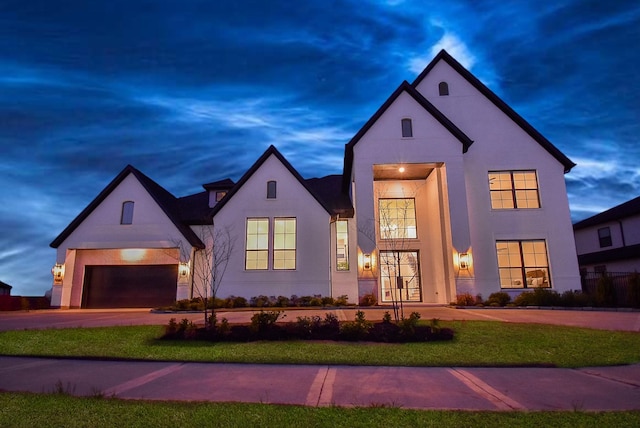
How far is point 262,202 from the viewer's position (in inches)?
779

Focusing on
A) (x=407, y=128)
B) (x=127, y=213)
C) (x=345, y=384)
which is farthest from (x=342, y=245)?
(x=345, y=384)

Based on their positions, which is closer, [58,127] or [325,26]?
[325,26]

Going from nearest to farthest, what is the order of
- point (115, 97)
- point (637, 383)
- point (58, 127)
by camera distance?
1. point (637, 383)
2. point (115, 97)
3. point (58, 127)

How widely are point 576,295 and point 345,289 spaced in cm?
1060

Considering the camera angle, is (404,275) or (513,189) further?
(404,275)

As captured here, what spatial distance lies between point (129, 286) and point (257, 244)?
828cm

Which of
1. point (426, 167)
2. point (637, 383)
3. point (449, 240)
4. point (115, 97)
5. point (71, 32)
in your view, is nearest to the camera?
point (637, 383)

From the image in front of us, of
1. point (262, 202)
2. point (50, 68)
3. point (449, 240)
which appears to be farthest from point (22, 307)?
point (449, 240)

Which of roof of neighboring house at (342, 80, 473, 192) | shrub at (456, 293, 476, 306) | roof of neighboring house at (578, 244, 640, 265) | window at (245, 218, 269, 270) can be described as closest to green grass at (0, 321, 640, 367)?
shrub at (456, 293, 476, 306)

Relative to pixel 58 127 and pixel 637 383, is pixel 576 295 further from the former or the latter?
pixel 58 127

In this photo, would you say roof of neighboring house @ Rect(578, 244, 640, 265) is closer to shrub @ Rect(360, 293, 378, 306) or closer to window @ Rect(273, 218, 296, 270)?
shrub @ Rect(360, 293, 378, 306)

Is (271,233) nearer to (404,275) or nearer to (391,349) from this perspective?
(404,275)

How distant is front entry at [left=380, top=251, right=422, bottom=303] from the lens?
64.3 feet

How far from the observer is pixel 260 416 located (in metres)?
3.49
